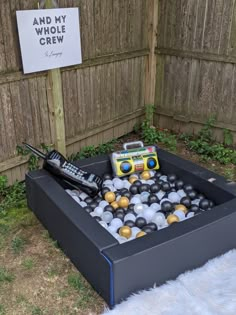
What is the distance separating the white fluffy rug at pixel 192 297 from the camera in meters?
1.96

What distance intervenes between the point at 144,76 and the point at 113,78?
667mm

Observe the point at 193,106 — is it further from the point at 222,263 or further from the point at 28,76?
the point at 222,263

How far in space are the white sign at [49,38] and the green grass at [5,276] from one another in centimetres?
161

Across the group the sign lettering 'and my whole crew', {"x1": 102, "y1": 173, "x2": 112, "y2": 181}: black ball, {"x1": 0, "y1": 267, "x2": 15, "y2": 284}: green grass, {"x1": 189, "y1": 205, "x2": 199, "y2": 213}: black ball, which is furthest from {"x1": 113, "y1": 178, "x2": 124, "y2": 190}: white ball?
the sign lettering 'and my whole crew'

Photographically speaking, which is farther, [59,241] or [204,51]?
[204,51]

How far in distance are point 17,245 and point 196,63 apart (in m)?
2.81

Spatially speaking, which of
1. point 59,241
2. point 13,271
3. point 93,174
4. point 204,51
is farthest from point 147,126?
point 13,271

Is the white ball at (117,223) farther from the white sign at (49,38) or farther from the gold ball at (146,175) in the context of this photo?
the white sign at (49,38)

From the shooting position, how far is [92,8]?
11.3 ft

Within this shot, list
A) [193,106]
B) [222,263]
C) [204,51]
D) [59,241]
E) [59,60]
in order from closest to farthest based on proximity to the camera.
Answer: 1. [222,263]
2. [59,241]
3. [59,60]
4. [204,51]
5. [193,106]

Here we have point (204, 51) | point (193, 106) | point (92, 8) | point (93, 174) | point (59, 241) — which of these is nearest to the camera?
point (59, 241)

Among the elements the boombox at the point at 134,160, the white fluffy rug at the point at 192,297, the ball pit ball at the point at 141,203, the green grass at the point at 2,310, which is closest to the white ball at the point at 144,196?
the ball pit ball at the point at 141,203

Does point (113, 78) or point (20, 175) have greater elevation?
point (113, 78)

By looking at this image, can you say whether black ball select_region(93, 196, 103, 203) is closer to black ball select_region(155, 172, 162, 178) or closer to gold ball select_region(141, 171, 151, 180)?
gold ball select_region(141, 171, 151, 180)
